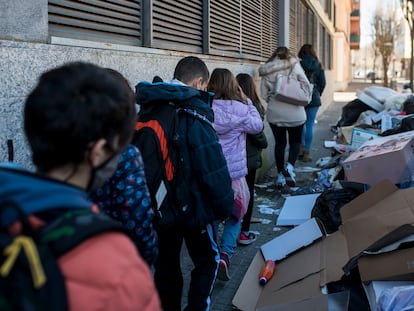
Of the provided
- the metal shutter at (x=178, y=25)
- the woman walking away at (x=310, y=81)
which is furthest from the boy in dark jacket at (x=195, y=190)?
the woman walking away at (x=310, y=81)

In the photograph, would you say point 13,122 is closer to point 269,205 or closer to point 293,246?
point 293,246

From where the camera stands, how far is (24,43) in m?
2.81

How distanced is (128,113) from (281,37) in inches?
392

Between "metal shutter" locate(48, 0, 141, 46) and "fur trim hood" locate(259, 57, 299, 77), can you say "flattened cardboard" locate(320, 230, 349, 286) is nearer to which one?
"metal shutter" locate(48, 0, 141, 46)

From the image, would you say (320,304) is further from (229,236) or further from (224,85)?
(224,85)

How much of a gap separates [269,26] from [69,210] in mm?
9272

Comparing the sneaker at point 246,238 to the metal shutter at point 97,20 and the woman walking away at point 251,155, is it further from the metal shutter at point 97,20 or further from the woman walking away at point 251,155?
the metal shutter at point 97,20

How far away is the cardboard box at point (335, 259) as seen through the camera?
307cm

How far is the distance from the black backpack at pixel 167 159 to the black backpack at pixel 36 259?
5.07 feet

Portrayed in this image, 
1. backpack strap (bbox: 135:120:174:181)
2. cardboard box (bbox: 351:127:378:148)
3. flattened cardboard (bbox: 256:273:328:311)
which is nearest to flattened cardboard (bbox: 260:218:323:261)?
flattened cardboard (bbox: 256:273:328:311)

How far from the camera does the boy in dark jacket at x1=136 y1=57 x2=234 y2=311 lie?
266cm

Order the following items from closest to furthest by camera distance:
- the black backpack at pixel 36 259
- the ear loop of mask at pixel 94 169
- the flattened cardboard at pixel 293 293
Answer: the black backpack at pixel 36 259 → the ear loop of mask at pixel 94 169 → the flattened cardboard at pixel 293 293

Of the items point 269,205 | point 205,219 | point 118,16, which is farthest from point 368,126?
point 205,219

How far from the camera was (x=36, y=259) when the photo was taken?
1.00 m
